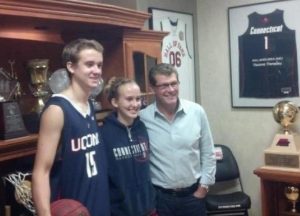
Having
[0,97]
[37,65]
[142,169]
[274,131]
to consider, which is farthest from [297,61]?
[0,97]

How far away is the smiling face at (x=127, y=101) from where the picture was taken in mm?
2047

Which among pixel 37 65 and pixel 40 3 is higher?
pixel 40 3

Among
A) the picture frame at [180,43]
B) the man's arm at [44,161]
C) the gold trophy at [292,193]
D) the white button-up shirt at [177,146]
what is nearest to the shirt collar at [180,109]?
the white button-up shirt at [177,146]

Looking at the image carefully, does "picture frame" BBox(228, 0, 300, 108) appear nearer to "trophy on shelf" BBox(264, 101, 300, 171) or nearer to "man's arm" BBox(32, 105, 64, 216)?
"trophy on shelf" BBox(264, 101, 300, 171)

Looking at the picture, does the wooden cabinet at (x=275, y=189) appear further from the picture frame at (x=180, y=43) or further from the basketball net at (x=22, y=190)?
the basketball net at (x=22, y=190)

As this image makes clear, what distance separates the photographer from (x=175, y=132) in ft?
7.54

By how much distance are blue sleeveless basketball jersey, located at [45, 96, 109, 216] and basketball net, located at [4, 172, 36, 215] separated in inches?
9.3

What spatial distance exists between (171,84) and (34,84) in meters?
0.75

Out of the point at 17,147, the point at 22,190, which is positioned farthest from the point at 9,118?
the point at 22,190

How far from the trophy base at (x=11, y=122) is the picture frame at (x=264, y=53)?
2295 mm

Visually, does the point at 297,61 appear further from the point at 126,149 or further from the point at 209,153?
the point at 126,149

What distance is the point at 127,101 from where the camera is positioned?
6.72 feet

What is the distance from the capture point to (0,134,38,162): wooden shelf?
1.78 m

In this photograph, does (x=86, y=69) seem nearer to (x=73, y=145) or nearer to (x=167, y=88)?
(x=73, y=145)
